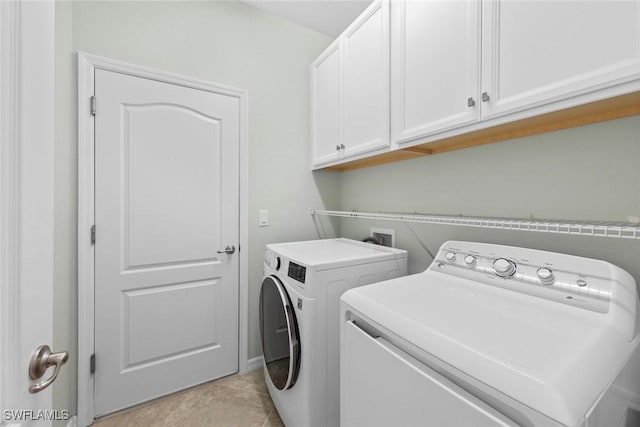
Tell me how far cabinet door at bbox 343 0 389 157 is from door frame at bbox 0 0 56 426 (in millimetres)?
1357

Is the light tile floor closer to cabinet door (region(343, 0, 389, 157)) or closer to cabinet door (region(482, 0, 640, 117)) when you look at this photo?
cabinet door (region(343, 0, 389, 157))

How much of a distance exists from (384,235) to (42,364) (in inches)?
69.8

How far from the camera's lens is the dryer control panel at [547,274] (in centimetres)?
81

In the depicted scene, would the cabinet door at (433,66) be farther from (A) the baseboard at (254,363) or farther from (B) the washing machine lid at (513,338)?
(A) the baseboard at (254,363)

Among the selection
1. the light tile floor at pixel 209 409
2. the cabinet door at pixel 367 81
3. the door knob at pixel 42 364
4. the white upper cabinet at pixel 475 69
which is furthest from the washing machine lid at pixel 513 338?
the light tile floor at pixel 209 409

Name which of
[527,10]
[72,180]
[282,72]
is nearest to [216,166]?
[72,180]

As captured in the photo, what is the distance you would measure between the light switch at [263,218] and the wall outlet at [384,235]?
2.72 ft

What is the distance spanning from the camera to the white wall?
1446 mm

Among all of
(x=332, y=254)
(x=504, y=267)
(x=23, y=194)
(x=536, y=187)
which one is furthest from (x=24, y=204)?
(x=536, y=187)

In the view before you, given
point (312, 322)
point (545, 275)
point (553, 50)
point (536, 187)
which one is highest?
point (553, 50)

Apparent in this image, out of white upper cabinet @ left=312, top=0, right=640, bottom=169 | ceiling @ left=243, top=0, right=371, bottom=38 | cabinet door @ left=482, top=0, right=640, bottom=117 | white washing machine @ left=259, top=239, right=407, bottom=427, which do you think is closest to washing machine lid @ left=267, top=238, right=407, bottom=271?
white washing machine @ left=259, top=239, right=407, bottom=427

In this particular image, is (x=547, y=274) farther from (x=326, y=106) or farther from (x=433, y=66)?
(x=326, y=106)

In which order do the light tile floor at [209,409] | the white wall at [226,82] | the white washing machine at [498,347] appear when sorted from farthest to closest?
the light tile floor at [209,409] → the white wall at [226,82] → the white washing machine at [498,347]

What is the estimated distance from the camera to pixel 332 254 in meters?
1.55
